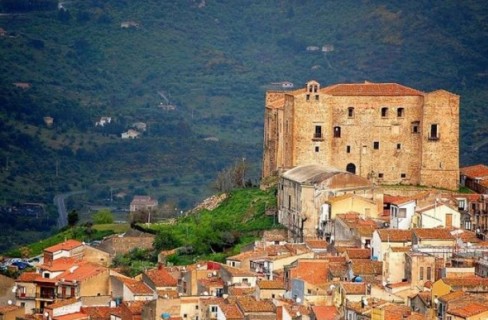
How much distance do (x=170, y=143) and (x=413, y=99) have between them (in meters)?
47.0

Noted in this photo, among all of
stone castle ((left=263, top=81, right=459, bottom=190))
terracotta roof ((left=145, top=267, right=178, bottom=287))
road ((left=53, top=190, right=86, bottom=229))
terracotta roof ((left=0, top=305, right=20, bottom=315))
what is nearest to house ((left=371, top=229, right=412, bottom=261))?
terracotta roof ((left=145, top=267, right=178, bottom=287))

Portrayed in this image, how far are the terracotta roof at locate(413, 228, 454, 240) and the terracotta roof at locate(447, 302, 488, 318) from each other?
7816mm

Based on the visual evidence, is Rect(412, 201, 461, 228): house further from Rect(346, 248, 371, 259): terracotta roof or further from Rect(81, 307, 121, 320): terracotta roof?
Rect(81, 307, 121, 320): terracotta roof

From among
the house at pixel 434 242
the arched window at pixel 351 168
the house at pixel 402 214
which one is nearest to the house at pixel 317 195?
→ the house at pixel 402 214

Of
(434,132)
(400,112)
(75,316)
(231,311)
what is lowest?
(75,316)

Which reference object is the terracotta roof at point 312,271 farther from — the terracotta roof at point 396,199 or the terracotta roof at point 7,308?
the terracotta roof at point 7,308

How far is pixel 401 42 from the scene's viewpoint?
13338 cm

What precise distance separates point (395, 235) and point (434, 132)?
12277 mm

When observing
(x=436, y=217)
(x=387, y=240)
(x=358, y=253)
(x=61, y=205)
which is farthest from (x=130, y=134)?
(x=387, y=240)

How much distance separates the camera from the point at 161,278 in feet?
208

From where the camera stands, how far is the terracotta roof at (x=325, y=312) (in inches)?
2221

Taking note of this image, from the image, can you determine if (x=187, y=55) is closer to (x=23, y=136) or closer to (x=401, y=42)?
(x=401, y=42)

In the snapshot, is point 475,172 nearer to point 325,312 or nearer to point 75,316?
point 75,316

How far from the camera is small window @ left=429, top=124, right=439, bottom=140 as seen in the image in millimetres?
74062
